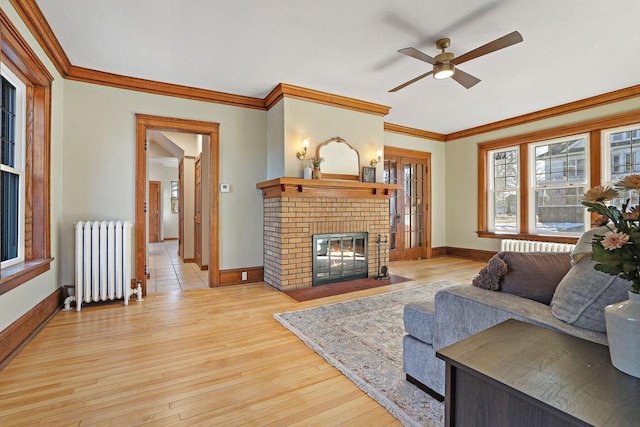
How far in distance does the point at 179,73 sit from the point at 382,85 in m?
2.48

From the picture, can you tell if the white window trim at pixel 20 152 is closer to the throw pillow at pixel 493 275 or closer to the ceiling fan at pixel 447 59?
the ceiling fan at pixel 447 59

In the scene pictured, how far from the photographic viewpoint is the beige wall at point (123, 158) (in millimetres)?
3475

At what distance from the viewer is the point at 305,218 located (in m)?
4.09

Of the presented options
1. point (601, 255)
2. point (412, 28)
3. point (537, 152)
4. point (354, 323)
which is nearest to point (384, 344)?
point (354, 323)

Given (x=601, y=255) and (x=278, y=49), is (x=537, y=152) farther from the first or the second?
(x=601, y=255)

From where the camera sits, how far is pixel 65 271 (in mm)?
3404

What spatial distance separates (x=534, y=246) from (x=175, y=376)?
5.53 metres

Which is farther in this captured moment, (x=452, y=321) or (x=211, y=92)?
(x=211, y=92)

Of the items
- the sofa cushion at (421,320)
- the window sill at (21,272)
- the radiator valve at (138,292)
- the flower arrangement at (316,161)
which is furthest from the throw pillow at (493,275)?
the radiator valve at (138,292)

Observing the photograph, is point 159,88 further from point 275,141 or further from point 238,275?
point 238,275

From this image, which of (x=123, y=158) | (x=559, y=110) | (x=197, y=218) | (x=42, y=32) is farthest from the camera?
(x=197, y=218)

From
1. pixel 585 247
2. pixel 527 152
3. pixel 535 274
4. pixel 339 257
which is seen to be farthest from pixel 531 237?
pixel 585 247

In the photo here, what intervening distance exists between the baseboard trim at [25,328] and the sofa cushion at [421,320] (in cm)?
265

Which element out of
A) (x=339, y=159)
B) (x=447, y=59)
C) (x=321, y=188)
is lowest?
(x=321, y=188)
